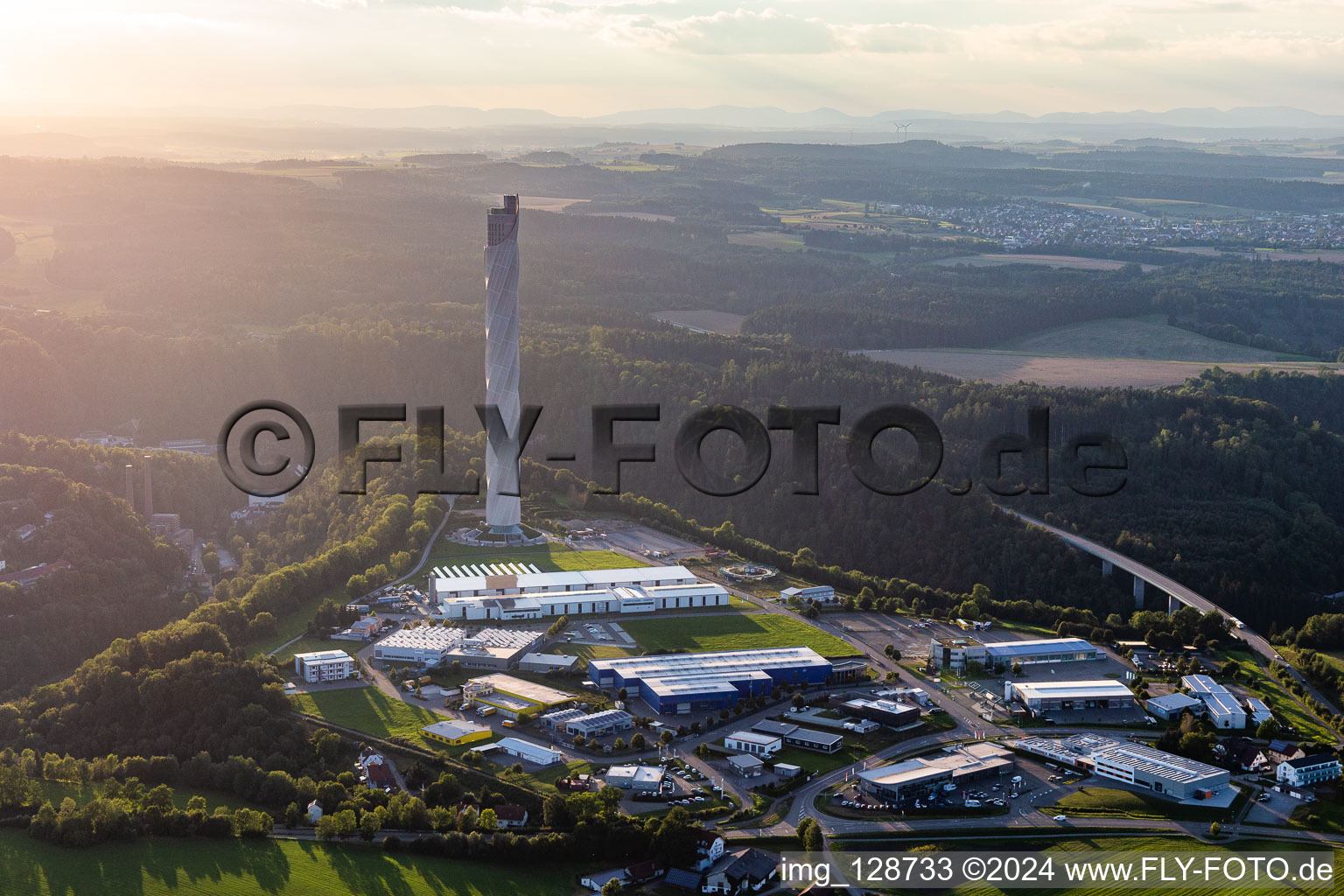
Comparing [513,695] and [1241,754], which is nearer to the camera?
[1241,754]

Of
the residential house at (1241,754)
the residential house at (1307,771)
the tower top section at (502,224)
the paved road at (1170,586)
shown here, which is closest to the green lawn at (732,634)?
the residential house at (1241,754)

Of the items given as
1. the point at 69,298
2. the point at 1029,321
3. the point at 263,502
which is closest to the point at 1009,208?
the point at 1029,321

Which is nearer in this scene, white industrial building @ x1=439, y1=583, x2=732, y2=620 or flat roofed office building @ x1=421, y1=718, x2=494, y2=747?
flat roofed office building @ x1=421, y1=718, x2=494, y2=747

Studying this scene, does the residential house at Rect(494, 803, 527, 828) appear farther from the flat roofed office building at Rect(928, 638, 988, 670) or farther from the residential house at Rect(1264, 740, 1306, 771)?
the residential house at Rect(1264, 740, 1306, 771)

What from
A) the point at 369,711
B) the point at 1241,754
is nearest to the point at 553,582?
the point at 369,711

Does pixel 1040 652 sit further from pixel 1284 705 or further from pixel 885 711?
pixel 885 711

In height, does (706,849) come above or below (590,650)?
above

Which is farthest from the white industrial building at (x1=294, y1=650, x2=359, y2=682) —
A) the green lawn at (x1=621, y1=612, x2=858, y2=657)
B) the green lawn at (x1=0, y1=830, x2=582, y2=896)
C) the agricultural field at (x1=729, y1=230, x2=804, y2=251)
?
the agricultural field at (x1=729, y1=230, x2=804, y2=251)
